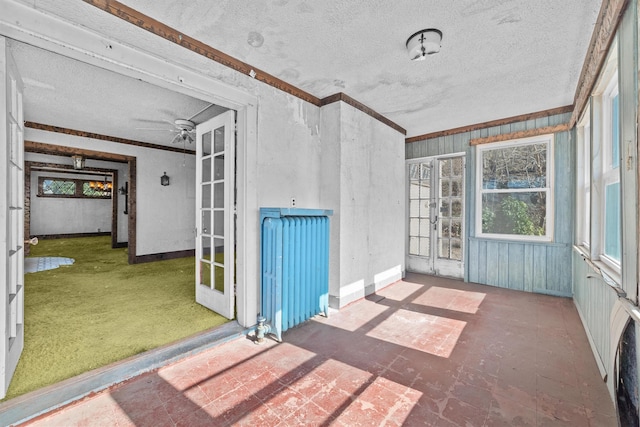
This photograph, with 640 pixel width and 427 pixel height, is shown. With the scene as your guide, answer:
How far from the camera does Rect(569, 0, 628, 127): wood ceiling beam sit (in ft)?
5.37

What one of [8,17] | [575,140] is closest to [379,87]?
[575,140]

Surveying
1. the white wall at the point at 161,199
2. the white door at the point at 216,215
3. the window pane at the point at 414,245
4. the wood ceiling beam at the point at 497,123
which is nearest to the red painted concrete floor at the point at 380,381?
the white door at the point at 216,215

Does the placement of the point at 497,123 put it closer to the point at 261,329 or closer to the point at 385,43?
the point at 385,43

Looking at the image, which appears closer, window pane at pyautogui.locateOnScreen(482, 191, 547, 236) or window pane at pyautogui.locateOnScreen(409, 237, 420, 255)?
window pane at pyautogui.locateOnScreen(482, 191, 547, 236)

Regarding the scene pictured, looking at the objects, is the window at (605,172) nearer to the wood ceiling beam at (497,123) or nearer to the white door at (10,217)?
the wood ceiling beam at (497,123)

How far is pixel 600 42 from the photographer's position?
1.96 meters

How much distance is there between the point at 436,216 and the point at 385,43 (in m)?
3.40

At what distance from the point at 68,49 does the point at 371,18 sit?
2.03 metres

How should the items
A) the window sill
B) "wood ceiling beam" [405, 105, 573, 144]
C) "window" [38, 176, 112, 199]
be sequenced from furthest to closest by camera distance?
"window" [38, 176, 112, 199] → "wood ceiling beam" [405, 105, 573, 144] → the window sill

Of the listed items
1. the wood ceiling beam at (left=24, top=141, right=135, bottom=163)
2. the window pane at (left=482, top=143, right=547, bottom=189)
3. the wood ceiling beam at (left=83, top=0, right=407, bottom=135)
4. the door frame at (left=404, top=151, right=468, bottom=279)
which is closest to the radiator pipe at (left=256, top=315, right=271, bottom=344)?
the wood ceiling beam at (left=83, top=0, right=407, bottom=135)

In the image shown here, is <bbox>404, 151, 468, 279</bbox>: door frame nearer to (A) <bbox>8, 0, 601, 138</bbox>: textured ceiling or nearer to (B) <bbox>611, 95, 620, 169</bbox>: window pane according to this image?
(A) <bbox>8, 0, 601, 138</bbox>: textured ceiling

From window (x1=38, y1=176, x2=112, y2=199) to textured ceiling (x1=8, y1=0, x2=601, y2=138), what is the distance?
9.08 meters

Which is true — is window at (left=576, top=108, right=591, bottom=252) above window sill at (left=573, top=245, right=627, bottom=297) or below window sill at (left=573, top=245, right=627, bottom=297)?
above

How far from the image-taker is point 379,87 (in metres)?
3.15
